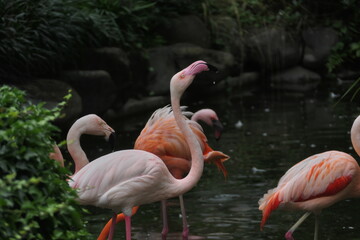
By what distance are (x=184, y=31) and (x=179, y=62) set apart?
100 cm

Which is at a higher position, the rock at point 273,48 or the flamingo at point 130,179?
the flamingo at point 130,179

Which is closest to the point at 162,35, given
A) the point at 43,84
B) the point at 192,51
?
the point at 192,51

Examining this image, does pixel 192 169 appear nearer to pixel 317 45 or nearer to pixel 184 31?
pixel 184 31

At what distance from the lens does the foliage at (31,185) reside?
2.69 metres

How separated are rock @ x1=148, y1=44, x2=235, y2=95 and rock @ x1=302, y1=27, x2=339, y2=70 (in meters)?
2.03

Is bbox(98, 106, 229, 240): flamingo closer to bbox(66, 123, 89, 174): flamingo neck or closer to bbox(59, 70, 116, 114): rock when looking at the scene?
bbox(66, 123, 89, 174): flamingo neck

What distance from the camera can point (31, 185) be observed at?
111 inches

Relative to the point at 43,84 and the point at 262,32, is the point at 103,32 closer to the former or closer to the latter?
the point at 43,84

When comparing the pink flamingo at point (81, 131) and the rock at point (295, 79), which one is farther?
the rock at point (295, 79)

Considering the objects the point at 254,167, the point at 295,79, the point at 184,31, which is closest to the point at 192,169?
the point at 254,167

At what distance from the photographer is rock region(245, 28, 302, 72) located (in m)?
14.2

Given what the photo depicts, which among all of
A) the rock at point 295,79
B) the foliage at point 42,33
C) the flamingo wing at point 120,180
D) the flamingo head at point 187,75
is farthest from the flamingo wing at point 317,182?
the rock at point 295,79

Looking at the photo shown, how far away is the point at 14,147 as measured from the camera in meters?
2.87

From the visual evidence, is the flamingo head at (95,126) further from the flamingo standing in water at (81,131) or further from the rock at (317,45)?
the rock at (317,45)
